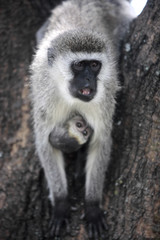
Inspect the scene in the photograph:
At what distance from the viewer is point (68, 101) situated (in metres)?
3.60

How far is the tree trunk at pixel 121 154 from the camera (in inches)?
122

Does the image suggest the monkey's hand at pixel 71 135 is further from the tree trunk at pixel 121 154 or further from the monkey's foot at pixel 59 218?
the monkey's foot at pixel 59 218

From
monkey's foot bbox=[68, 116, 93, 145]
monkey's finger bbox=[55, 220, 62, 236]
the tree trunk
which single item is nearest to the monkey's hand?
monkey's foot bbox=[68, 116, 93, 145]

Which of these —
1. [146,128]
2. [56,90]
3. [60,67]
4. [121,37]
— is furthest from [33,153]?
[121,37]

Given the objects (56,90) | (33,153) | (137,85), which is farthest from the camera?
(33,153)

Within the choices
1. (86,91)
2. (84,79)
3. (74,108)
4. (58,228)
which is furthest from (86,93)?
(58,228)

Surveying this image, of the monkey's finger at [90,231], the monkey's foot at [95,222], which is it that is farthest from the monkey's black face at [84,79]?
the monkey's finger at [90,231]

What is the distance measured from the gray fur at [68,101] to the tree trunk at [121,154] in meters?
0.12

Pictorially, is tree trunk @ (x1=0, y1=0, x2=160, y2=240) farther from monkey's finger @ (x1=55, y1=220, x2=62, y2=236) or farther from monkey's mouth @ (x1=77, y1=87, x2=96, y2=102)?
monkey's mouth @ (x1=77, y1=87, x2=96, y2=102)

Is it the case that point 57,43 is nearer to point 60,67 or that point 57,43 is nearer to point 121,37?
point 60,67

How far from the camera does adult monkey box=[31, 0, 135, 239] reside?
11.1ft

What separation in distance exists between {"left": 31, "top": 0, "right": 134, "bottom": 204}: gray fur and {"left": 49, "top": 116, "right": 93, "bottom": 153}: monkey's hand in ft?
0.20

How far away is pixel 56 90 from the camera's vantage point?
3.62 meters

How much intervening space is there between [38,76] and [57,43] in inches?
16.4
